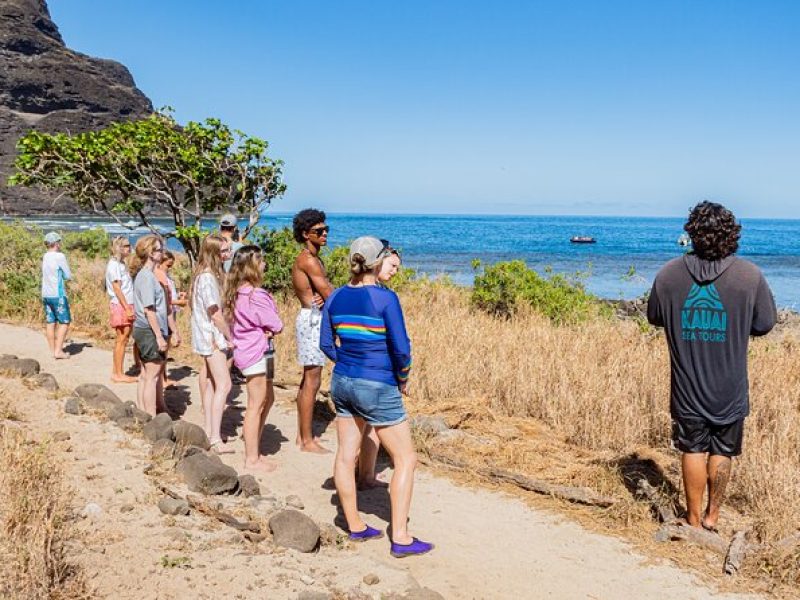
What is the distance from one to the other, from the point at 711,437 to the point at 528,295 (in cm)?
990

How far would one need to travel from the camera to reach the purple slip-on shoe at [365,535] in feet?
15.0

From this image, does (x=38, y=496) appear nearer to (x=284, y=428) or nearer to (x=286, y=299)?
(x=284, y=428)

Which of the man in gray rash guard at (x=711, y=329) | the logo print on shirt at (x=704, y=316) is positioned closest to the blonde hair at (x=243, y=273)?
the man in gray rash guard at (x=711, y=329)

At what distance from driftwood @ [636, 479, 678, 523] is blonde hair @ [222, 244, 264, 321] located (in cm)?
337

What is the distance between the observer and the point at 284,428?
7.46m

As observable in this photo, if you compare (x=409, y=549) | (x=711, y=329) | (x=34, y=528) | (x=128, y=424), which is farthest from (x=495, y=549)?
(x=128, y=424)

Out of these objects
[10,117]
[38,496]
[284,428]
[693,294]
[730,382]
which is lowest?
[284,428]

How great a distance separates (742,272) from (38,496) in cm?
435

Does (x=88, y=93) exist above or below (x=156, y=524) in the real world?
above

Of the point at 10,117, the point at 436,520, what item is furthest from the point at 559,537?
the point at 10,117

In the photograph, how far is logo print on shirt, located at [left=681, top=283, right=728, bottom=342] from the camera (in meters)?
4.20

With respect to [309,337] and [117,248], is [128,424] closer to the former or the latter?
[309,337]

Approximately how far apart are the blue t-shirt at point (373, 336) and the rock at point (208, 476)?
1.58 metres

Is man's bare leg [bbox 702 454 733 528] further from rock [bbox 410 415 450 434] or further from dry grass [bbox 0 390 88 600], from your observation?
dry grass [bbox 0 390 88 600]
